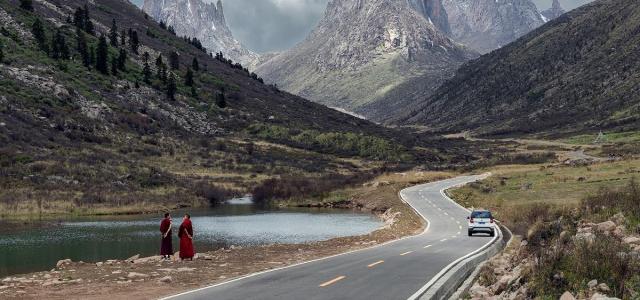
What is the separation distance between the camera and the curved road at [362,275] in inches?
711

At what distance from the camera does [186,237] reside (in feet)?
93.7

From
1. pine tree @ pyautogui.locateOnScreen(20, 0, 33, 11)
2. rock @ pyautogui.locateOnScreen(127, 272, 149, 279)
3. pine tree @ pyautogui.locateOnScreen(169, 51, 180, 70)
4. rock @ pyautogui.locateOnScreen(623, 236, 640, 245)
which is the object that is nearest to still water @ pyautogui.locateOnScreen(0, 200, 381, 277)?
rock @ pyautogui.locateOnScreen(127, 272, 149, 279)

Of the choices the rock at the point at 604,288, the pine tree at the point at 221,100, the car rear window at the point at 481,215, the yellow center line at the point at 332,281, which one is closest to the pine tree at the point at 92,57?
the pine tree at the point at 221,100

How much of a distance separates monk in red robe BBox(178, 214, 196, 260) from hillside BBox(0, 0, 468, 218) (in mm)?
43549

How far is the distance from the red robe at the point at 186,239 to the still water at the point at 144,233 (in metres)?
9.21

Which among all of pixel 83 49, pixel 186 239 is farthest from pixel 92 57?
pixel 186 239

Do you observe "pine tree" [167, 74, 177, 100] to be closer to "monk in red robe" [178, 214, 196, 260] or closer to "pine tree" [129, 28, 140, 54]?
"pine tree" [129, 28, 140, 54]

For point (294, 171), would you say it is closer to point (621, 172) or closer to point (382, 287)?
point (621, 172)

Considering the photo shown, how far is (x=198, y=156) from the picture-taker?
11769 cm

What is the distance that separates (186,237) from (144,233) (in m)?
24.7

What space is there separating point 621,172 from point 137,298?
60123 mm

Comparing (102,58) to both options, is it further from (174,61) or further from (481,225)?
(481,225)

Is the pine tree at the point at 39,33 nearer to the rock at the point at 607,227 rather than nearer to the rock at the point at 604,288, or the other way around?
the rock at the point at 607,227

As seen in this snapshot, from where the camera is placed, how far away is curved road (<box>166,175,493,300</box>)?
59.3 feet
